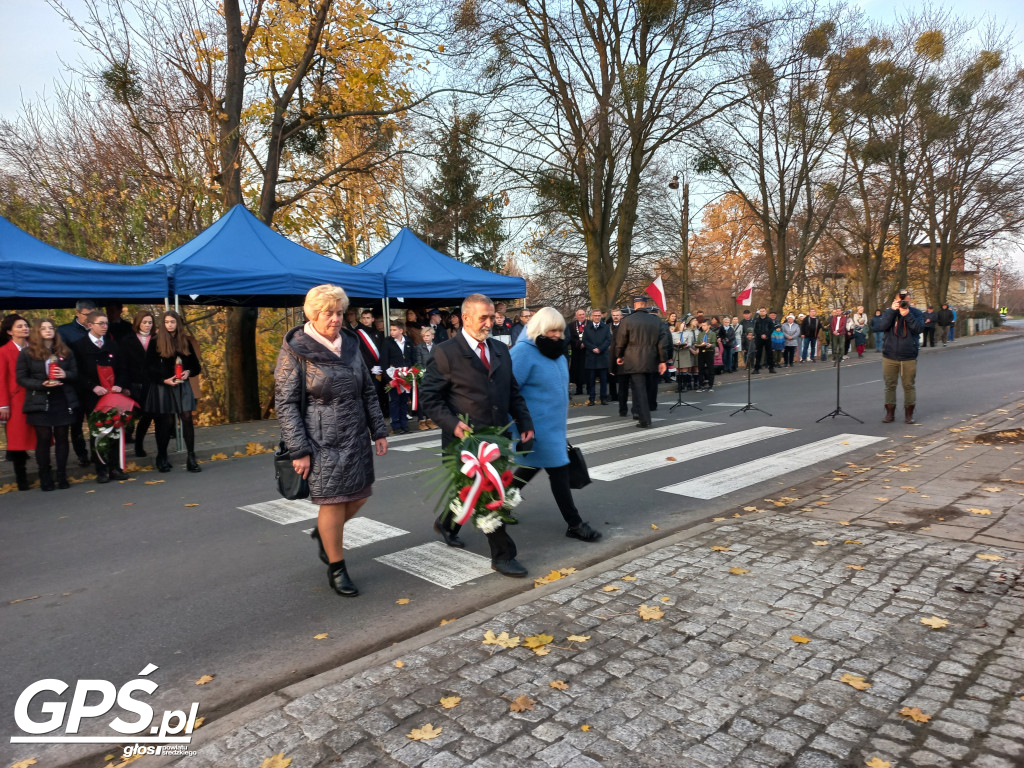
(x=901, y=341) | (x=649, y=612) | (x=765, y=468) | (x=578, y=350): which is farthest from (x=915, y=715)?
(x=578, y=350)

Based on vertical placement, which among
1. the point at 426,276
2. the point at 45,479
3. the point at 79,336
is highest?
the point at 426,276

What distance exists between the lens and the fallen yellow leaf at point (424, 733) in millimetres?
2842

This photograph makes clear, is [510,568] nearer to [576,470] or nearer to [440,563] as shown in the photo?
[440,563]

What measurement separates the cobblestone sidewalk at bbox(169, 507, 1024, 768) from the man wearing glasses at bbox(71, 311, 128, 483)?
6.54 m

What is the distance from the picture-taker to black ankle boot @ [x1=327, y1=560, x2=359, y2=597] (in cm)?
450

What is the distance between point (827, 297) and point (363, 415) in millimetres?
56846

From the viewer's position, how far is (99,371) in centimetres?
890

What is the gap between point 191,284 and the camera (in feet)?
34.3

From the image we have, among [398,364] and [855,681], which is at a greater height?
[398,364]

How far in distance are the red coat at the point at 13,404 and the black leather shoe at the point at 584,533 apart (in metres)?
6.56

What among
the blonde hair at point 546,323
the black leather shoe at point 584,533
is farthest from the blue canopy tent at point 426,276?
the black leather shoe at point 584,533

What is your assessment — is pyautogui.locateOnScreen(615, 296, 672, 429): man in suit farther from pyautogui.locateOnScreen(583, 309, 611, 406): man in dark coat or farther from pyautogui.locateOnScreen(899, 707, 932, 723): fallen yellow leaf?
pyautogui.locateOnScreen(899, 707, 932, 723): fallen yellow leaf

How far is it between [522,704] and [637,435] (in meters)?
7.60

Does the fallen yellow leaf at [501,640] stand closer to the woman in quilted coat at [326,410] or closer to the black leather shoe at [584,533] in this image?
the woman in quilted coat at [326,410]
